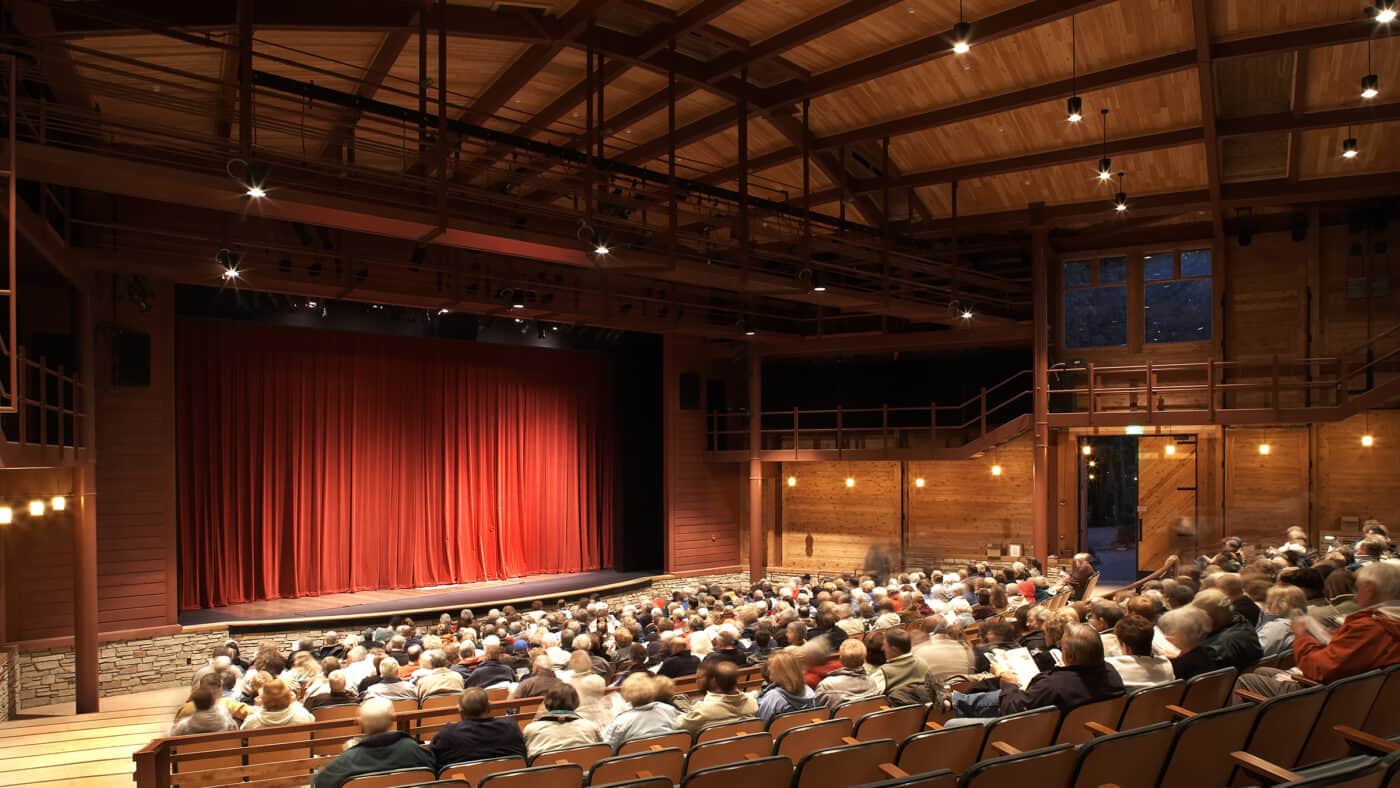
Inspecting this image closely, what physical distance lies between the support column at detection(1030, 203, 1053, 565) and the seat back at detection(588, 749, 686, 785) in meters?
13.7

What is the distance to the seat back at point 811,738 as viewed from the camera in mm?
4520

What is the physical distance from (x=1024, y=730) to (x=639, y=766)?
6.20ft

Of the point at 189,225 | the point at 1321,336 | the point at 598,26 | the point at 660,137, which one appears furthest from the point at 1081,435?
the point at 189,225

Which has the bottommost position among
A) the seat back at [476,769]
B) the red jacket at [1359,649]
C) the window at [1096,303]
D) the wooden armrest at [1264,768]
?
the seat back at [476,769]

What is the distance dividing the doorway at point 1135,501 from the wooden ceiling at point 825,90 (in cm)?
443

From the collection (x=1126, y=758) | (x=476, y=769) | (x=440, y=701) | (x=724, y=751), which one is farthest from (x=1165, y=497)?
→ (x=476, y=769)

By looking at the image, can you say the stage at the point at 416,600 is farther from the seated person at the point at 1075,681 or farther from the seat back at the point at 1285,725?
the seat back at the point at 1285,725

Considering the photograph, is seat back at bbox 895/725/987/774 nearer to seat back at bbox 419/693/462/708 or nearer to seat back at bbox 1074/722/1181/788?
seat back at bbox 1074/722/1181/788

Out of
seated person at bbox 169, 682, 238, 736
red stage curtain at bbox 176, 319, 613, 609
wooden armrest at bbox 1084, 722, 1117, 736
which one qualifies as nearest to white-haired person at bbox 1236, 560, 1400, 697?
wooden armrest at bbox 1084, 722, 1117, 736

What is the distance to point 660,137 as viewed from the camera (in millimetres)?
15320

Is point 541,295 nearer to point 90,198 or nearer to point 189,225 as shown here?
point 189,225

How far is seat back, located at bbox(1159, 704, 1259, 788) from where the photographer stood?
3.86 m

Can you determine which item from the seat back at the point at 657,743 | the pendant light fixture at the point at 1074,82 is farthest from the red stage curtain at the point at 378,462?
the seat back at the point at 657,743

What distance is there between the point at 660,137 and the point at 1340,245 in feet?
40.3
